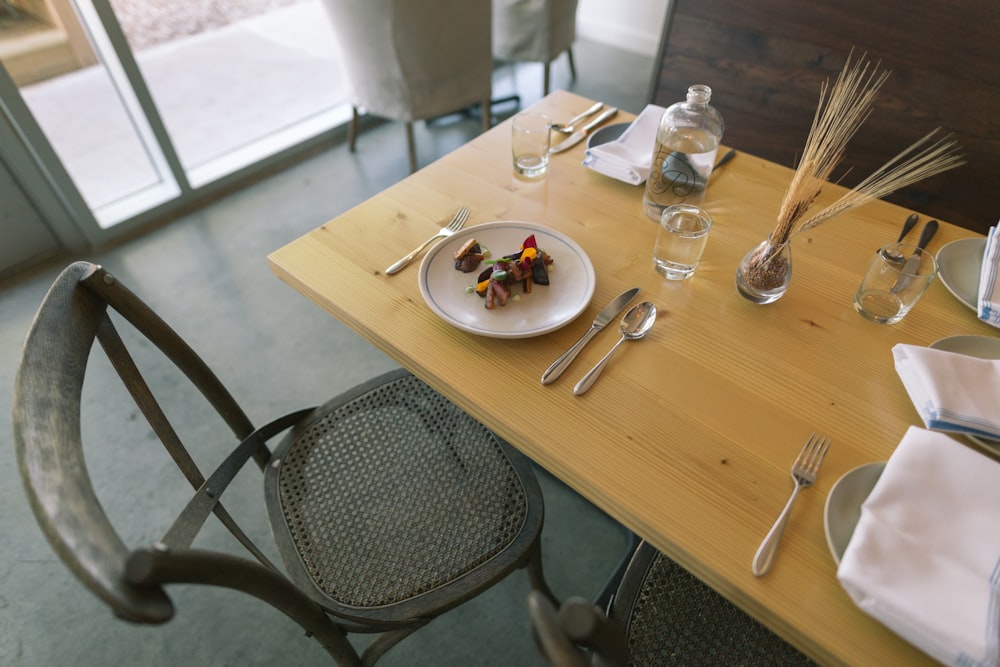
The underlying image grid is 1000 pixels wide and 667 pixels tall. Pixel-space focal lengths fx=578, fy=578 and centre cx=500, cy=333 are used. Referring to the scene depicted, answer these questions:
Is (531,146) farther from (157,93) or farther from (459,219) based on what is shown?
(157,93)

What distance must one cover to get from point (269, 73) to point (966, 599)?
Answer: 3.37 meters

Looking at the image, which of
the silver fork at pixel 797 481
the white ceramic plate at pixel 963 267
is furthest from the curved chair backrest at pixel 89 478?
the white ceramic plate at pixel 963 267

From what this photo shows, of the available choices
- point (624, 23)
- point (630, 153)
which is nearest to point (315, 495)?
point (630, 153)

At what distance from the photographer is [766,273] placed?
839 mm

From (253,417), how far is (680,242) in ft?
4.19

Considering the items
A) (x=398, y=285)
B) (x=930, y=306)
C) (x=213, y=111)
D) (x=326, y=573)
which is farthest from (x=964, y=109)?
(x=213, y=111)

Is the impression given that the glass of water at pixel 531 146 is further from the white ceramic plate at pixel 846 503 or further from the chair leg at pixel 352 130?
the chair leg at pixel 352 130

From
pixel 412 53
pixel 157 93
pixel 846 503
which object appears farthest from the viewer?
pixel 157 93

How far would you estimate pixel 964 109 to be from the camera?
147 centimetres

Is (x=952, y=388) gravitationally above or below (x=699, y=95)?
below

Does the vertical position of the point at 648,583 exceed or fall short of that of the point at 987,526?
it falls short

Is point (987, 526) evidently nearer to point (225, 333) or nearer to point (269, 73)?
Result: point (225, 333)

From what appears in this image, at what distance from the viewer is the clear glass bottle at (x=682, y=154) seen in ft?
3.18

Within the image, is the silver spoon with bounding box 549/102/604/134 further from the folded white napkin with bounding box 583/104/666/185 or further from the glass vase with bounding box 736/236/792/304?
the glass vase with bounding box 736/236/792/304
